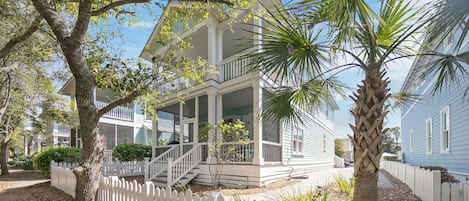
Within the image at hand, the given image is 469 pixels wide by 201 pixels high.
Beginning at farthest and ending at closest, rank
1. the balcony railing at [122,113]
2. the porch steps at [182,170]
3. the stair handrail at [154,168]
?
1. the balcony railing at [122,113]
2. the stair handrail at [154,168]
3. the porch steps at [182,170]

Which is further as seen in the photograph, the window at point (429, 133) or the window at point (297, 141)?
the window at point (297, 141)

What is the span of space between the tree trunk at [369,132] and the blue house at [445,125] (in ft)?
6.71

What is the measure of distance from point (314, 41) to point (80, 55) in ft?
12.0

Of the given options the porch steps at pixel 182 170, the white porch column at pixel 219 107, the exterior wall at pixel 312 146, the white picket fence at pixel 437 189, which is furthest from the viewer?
the exterior wall at pixel 312 146

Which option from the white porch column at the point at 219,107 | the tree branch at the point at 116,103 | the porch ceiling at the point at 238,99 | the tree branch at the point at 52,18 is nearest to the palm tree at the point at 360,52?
the tree branch at the point at 116,103

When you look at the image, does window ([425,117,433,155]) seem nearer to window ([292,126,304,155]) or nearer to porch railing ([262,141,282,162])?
window ([292,126,304,155])

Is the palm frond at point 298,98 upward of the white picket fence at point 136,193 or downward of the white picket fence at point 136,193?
upward

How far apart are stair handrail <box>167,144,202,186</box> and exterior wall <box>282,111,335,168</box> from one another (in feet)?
11.6

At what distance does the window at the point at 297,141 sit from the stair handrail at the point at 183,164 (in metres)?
5.42

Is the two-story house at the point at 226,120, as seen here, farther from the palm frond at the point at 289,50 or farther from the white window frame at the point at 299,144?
the palm frond at the point at 289,50

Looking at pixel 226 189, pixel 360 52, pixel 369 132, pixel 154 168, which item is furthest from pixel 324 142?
pixel 369 132

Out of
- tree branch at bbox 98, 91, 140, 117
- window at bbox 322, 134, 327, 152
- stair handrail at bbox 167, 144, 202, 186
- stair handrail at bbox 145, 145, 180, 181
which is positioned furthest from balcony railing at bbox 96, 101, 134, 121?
tree branch at bbox 98, 91, 140, 117

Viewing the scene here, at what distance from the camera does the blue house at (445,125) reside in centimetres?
884

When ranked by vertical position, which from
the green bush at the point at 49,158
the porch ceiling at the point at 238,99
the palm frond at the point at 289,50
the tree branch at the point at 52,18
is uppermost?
the tree branch at the point at 52,18
